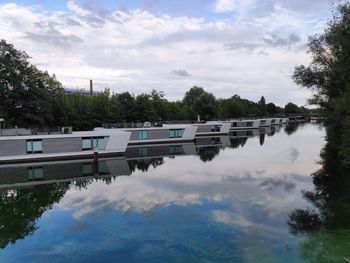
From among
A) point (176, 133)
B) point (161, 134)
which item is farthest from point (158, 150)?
point (176, 133)

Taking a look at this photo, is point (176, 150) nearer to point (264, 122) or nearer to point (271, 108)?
point (264, 122)

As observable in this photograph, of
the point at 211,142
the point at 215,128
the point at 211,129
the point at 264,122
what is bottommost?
the point at 211,142

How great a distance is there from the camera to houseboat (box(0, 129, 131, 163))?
111 ft

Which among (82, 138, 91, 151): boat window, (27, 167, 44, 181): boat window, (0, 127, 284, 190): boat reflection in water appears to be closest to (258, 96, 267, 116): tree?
(0, 127, 284, 190): boat reflection in water

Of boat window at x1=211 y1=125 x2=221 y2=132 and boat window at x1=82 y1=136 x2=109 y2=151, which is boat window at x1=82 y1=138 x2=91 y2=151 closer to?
boat window at x1=82 y1=136 x2=109 y2=151

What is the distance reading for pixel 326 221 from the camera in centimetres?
1560

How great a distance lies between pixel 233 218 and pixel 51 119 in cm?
3834

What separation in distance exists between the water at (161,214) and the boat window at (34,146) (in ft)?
7.19

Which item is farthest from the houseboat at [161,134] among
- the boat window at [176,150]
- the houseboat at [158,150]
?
the boat window at [176,150]

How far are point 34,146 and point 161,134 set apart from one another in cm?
2107

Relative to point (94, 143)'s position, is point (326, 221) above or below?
below

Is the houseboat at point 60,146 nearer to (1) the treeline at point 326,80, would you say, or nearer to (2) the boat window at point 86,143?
(2) the boat window at point 86,143

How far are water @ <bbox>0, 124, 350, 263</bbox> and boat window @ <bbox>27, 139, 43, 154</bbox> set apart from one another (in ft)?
7.19

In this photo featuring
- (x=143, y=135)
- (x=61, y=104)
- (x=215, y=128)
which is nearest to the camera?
(x=143, y=135)
